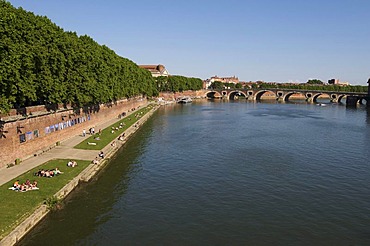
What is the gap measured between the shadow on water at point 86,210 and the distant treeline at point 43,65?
11.4 metres

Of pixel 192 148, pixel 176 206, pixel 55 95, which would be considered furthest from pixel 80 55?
pixel 176 206

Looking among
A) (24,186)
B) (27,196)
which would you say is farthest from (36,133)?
(27,196)

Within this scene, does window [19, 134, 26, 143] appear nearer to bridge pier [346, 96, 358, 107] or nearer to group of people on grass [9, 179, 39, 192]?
group of people on grass [9, 179, 39, 192]

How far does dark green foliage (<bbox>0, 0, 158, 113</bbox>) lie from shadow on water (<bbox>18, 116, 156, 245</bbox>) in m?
11.4

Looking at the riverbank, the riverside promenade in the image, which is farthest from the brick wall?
the riverbank

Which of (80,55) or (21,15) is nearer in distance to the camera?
(21,15)

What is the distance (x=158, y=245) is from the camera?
22.6 meters

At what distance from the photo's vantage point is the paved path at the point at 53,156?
109ft

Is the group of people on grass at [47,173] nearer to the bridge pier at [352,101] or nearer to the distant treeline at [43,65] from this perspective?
the distant treeline at [43,65]

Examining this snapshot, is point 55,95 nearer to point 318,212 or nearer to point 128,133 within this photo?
point 128,133

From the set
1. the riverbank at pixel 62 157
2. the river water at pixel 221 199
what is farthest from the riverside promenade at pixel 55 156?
the river water at pixel 221 199

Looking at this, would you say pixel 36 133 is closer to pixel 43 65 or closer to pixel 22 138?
pixel 22 138

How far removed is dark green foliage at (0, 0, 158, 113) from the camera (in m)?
33.2

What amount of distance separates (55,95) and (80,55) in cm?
1246
